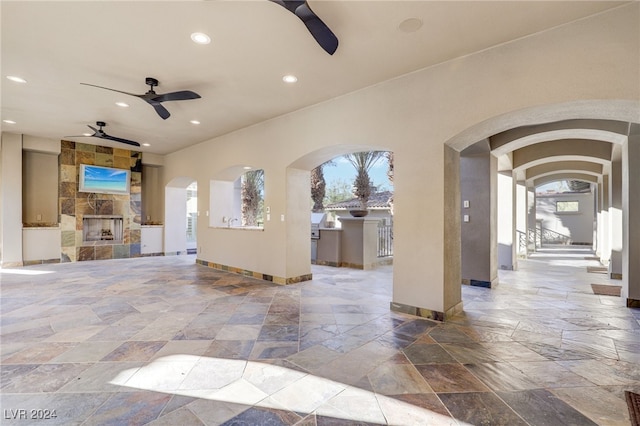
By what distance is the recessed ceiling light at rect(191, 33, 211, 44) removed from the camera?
9.91ft

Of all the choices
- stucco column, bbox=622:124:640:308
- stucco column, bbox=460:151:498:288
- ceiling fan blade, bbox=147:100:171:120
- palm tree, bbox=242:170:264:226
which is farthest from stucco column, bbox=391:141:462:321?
palm tree, bbox=242:170:264:226

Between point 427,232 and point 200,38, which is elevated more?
point 200,38

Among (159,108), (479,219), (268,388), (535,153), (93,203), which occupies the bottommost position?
(268,388)

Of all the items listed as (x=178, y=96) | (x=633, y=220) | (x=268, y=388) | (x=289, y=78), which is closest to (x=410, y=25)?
(x=289, y=78)

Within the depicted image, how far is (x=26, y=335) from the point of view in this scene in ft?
10.1

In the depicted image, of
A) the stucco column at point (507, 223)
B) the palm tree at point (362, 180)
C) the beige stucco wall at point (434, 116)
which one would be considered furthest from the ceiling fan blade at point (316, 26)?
the palm tree at point (362, 180)

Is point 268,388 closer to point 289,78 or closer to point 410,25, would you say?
point 410,25

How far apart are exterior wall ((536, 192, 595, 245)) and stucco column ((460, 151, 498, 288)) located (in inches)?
517

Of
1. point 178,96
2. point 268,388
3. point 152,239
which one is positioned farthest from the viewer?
point 152,239

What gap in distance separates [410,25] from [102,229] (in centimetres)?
917

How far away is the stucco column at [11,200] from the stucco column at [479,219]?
9.70 meters

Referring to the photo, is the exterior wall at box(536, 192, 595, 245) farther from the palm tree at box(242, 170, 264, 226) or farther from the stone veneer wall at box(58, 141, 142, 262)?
the stone veneer wall at box(58, 141, 142, 262)

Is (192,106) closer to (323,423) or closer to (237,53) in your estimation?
(237,53)

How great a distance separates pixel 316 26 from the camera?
241 cm
